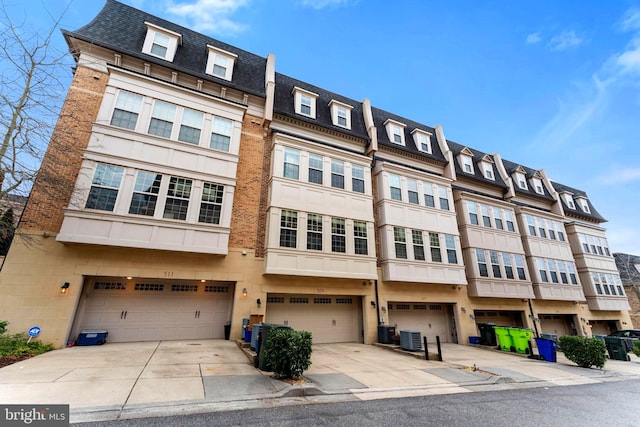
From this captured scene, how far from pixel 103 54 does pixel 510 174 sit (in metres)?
30.2

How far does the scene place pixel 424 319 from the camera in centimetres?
1714

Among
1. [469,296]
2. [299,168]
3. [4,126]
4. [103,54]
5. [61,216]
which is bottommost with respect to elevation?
[469,296]

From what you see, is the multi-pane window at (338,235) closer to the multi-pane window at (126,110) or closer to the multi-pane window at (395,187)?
the multi-pane window at (395,187)

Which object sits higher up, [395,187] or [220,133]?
[220,133]

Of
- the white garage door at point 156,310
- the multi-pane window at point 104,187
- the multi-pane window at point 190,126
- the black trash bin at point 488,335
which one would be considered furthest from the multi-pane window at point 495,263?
the multi-pane window at point 104,187

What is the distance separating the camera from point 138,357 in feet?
27.6

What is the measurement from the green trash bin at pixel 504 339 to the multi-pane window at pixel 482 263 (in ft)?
13.2

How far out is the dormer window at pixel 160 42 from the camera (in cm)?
1349

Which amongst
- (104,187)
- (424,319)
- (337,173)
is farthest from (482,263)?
(104,187)

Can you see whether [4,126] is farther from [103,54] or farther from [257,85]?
[257,85]

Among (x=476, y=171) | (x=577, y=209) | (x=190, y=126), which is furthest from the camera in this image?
(x=577, y=209)

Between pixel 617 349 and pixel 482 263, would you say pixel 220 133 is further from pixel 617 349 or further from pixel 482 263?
pixel 617 349

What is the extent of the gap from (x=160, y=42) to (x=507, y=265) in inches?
1017

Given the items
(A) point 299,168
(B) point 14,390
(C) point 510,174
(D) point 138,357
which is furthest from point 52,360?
(C) point 510,174
